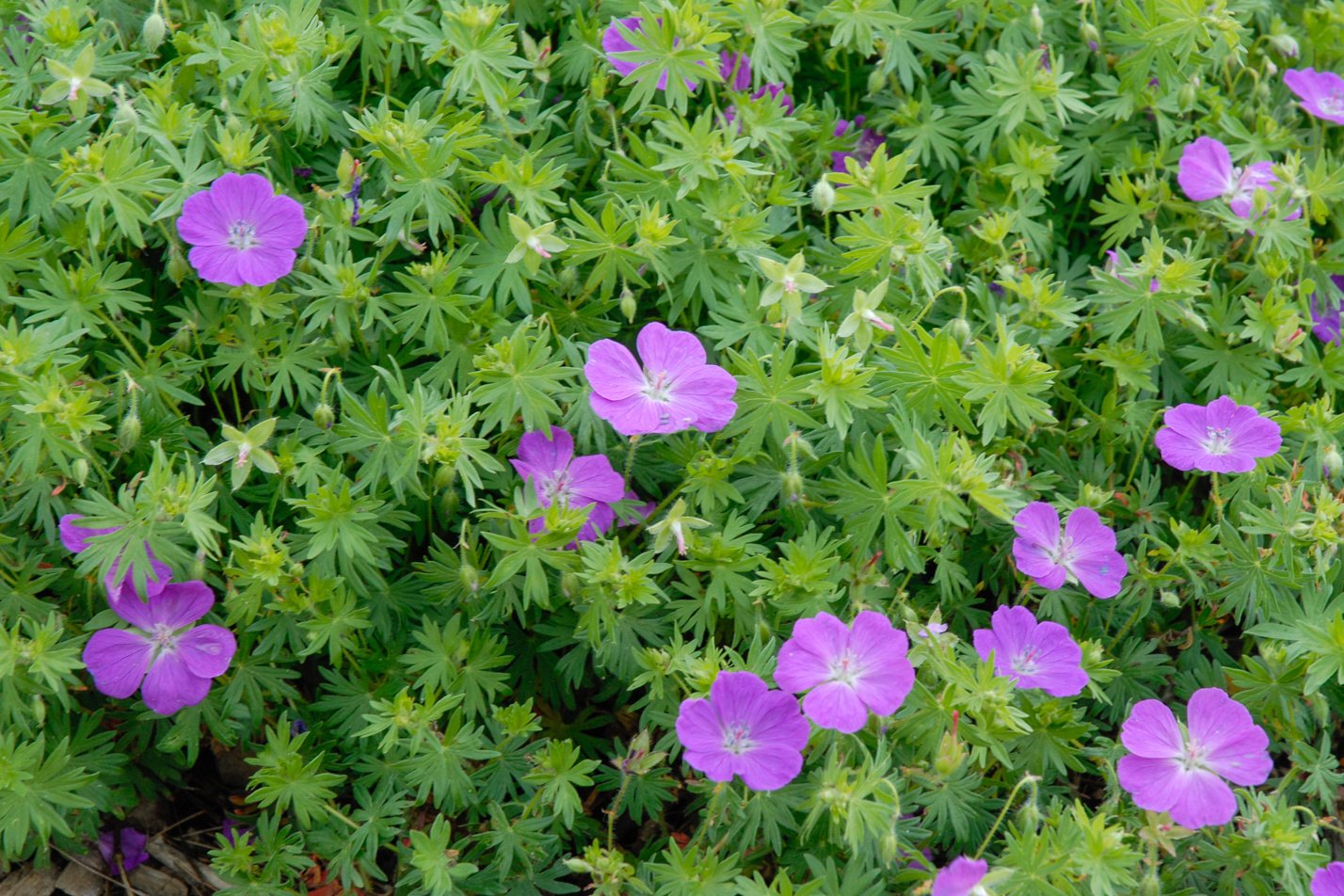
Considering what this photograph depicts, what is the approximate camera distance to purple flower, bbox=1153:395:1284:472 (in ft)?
9.96

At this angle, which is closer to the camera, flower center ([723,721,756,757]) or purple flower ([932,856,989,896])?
purple flower ([932,856,989,896])

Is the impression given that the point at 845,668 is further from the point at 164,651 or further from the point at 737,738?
the point at 164,651

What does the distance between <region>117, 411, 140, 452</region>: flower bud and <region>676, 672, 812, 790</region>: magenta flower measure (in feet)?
4.39

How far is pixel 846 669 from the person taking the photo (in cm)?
252

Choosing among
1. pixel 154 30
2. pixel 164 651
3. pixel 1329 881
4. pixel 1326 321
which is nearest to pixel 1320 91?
pixel 1326 321

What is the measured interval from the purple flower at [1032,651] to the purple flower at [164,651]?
67.2 inches

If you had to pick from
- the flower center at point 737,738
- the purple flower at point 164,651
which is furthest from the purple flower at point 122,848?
the flower center at point 737,738

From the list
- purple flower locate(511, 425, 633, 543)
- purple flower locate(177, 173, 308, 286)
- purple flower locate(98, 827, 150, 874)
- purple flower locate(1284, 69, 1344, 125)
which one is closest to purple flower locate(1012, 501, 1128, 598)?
purple flower locate(511, 425, 633, 543)

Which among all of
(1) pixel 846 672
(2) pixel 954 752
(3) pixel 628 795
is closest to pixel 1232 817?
(2) pixel 954 752

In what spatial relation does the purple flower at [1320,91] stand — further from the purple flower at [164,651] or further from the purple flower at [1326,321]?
the purple flower at [164,651]

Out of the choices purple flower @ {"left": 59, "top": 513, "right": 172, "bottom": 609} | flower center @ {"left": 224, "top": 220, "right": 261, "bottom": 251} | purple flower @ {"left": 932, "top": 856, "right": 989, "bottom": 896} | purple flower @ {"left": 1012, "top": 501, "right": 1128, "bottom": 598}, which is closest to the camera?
purple flower @ {"left": 932, "top": 856, "right": 989, "bottom": 896}

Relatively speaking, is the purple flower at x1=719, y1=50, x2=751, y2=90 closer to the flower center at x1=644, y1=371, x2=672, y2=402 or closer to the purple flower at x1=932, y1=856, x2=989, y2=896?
the flower center at x1=644, y1=371, x2=672, y2=402

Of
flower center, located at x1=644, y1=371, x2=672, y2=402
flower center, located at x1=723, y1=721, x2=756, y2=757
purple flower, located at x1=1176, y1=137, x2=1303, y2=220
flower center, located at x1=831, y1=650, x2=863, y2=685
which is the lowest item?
flower center, located at x1=723, y1=721, x2=756, y2=757

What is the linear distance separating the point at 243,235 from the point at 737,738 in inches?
60.7
